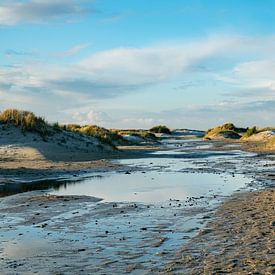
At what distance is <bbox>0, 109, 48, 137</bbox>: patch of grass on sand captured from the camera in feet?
125

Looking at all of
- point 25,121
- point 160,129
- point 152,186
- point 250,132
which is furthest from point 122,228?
point 160,129

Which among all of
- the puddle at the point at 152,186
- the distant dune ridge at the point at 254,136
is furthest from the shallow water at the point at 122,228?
the distant dune ridge at the point at 254,136

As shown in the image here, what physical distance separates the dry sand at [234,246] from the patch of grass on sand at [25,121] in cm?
2761

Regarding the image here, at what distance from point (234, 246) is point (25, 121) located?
32.0m

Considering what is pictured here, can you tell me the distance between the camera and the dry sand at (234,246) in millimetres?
7356

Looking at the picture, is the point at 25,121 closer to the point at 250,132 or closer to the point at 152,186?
the point at 152,186

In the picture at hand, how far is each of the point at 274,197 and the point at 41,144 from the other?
77.7 feet

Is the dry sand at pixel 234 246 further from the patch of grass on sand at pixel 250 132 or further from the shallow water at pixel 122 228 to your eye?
the patch of grass on sand at pixel 250 132

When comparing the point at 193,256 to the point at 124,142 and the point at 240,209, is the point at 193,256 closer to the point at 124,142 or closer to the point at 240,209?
the point at 240,209

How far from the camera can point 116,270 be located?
24.1 feet

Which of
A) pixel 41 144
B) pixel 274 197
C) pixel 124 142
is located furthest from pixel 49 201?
pixel 124 142

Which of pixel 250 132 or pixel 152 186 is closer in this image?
pixel 152 186

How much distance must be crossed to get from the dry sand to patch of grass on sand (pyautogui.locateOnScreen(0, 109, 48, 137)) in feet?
90.6

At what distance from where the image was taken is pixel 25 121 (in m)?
38.6
